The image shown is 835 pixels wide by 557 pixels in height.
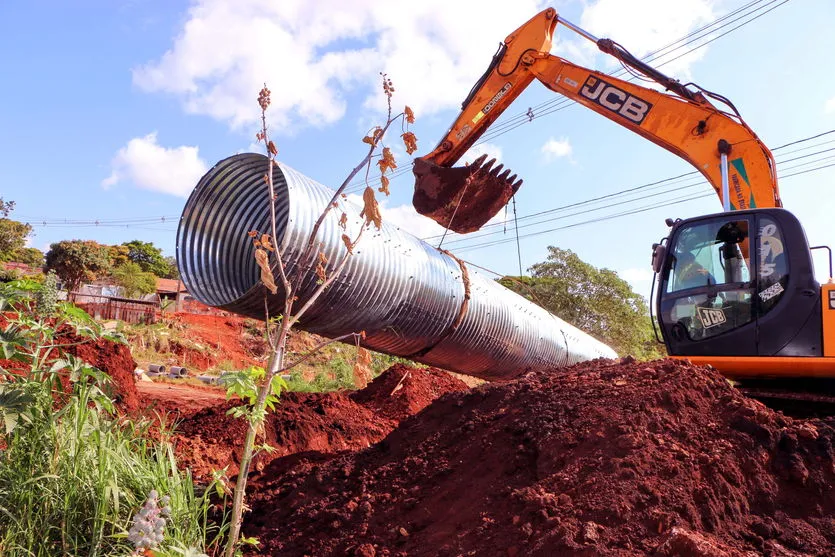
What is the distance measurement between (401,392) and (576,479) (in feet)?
14.7

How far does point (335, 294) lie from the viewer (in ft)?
17.7

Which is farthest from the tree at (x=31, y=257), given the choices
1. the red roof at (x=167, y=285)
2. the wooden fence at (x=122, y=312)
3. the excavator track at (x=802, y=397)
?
the excavator track at (x=802, y=397)

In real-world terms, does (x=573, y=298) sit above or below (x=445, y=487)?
above

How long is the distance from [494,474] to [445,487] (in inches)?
10.7

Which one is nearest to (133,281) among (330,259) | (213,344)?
(213,344)

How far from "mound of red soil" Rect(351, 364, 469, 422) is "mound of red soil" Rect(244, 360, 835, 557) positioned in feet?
9.77

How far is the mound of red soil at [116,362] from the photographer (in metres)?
4.86

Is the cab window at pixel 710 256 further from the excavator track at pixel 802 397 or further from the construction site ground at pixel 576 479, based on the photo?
the construction site ground at pixel 576 479

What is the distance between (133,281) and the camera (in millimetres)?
28281

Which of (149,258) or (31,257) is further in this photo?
(149,258)

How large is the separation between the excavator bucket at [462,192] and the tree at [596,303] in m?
11.1

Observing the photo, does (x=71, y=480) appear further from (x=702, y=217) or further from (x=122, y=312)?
(x=122, y=312)

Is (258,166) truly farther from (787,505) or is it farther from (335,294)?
(787,505)

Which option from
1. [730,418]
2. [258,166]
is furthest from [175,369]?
[730,418]
